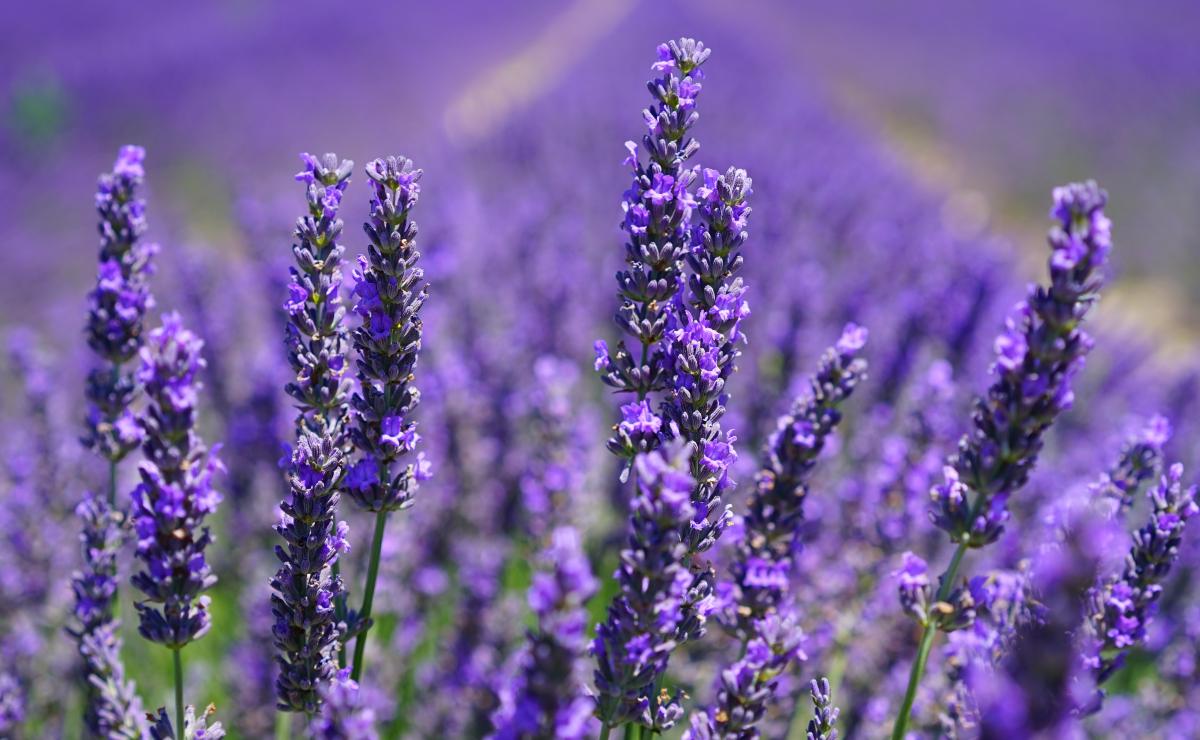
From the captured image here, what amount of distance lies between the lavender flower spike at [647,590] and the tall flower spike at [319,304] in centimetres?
57

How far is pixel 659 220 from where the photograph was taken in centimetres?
157

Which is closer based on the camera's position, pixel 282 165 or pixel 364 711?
pixel 364 711

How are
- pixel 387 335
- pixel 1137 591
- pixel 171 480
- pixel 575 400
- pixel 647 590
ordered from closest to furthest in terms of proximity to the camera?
pixel 647 590 → pixel 171 480 → pixel 387 335 → pixel 1137 591 → pixel 575 400

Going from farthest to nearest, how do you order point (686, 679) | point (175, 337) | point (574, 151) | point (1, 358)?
point (574, 151) < point (1, 358) < point (686, 679) < point (175, 337)

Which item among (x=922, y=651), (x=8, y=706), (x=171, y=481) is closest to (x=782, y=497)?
(x=922, y=651)

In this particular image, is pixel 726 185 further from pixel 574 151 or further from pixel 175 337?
pixel 574 151

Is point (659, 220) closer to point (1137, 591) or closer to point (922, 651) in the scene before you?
point (922, 651)

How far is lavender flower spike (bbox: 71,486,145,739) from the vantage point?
5.63ft

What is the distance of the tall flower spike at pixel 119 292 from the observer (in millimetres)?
1785

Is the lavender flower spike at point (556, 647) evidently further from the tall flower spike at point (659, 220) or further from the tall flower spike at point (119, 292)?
the tall flower spike at point (119, 292)

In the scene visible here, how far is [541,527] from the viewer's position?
2.99m

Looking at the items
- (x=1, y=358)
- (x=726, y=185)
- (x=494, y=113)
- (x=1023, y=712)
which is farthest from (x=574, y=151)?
(x=1023, y=712)

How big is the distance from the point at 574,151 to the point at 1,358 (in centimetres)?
674

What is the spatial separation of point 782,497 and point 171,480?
1.09m
